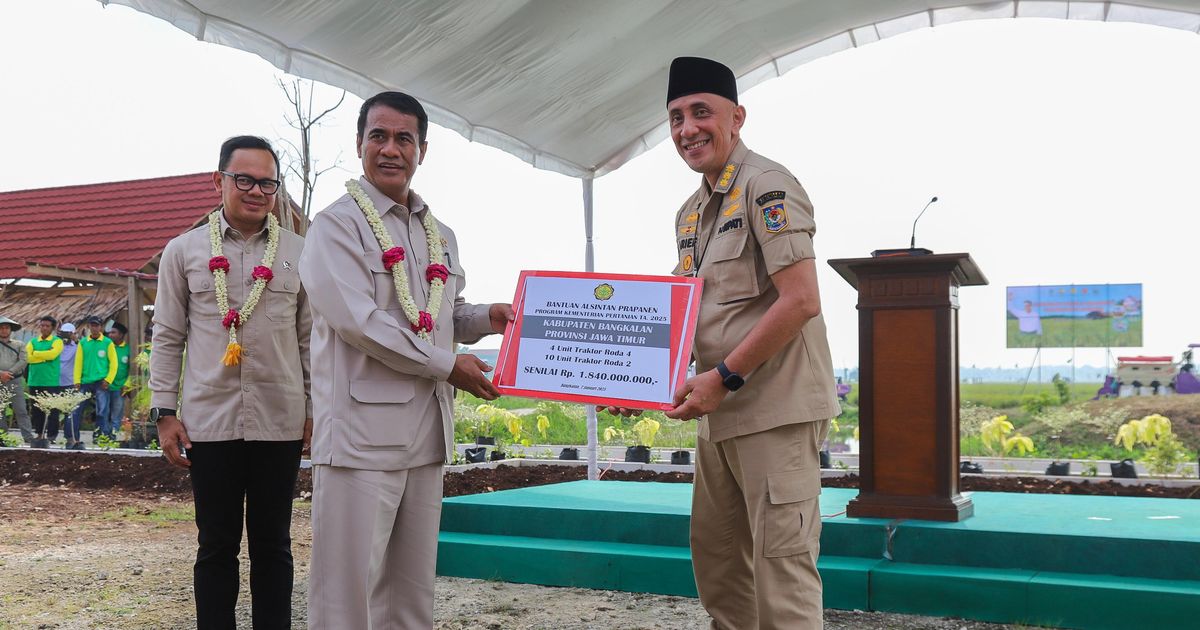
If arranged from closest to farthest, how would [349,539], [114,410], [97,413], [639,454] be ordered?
[349,539]
[639,454]
[97,413]
[114,410]

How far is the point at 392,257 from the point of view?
2342 millimetres

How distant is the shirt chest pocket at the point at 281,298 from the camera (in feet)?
9.96

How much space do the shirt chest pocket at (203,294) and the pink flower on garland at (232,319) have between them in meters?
0.05

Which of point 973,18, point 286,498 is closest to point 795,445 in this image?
point 286,498

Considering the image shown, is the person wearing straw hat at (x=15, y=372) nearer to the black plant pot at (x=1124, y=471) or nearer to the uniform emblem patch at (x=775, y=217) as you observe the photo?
the uniform emblem patch at (x=775, y=217)

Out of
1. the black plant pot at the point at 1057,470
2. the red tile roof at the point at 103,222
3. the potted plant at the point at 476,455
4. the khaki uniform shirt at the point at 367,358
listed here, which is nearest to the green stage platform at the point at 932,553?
the khaki uniform shirt at the point at 367,358

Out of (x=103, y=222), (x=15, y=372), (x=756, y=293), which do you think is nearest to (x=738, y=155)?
(x=756, y=293)

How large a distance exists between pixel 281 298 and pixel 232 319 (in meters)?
0.19

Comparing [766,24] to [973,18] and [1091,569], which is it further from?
[1091,569]

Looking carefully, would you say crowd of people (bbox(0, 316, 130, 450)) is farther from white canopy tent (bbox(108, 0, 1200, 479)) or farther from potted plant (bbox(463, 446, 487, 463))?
white canopy tent (bbox(108, 0, 1200, 479))

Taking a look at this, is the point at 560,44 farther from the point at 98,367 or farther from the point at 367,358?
the point at 98,367

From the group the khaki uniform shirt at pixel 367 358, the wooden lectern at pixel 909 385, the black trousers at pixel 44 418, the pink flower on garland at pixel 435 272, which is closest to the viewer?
the khaki uniform shirt at pixel 367 358

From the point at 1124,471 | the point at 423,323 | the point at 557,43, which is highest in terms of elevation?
the point at 557,43

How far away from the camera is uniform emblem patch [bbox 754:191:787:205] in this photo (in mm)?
2332
